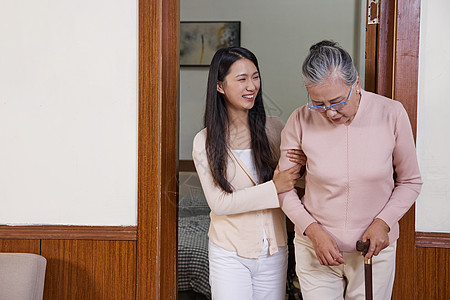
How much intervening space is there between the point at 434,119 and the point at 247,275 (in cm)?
95

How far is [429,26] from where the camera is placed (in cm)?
191

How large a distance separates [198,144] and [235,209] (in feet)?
1.01

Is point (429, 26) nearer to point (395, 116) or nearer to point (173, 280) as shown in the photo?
point (395, 116)

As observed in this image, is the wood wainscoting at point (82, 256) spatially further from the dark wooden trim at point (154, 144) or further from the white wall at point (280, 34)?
the white wall at point (280, 34)

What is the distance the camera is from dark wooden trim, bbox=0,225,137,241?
202 cm

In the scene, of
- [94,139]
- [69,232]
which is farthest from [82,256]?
[94,139]

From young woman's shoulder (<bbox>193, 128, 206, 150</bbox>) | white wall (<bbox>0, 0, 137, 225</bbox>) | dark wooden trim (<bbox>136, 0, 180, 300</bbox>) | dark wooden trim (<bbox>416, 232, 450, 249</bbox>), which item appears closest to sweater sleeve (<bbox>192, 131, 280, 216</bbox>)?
young woman's shoulder (<bbox>193, 128, 206, 150</bbox>)

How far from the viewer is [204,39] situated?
14.5 feet

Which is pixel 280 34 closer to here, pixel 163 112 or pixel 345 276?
pixel 163 112

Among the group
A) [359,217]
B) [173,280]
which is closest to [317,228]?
[359,217]

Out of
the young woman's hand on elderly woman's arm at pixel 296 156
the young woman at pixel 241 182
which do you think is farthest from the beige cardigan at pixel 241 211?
the young woman's hand on elderly woman's arm at pixel 296 156

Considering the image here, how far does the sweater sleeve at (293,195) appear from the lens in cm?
168

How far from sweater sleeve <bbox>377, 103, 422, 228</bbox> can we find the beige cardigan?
41cm

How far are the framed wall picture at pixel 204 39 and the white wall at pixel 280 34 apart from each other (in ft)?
0.18
